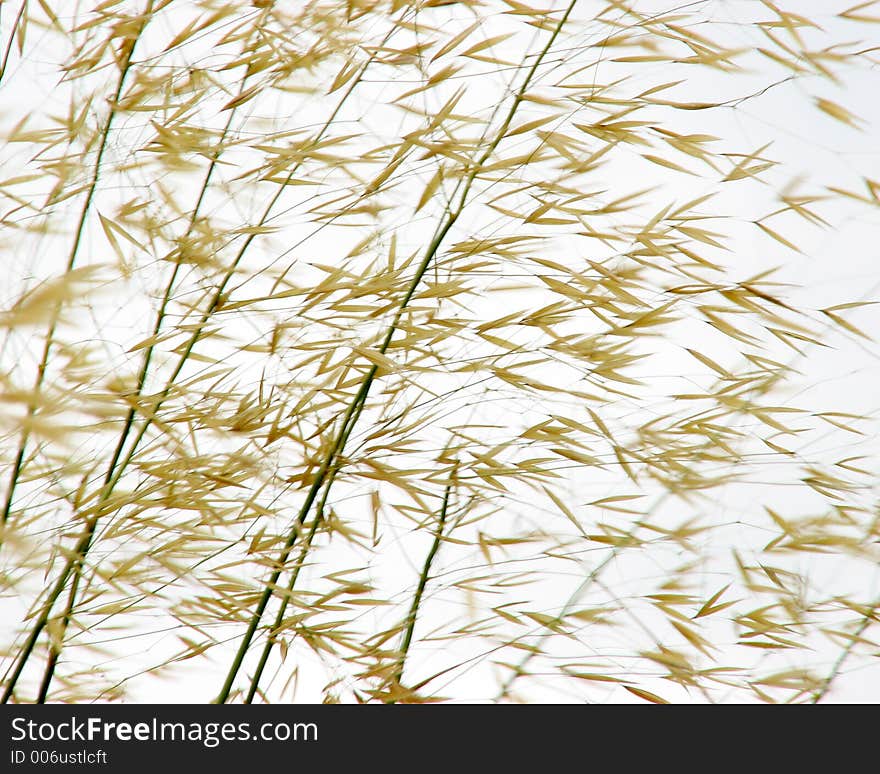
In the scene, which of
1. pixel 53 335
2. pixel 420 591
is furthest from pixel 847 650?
pixel 53 335

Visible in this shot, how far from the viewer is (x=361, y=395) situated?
1064mm

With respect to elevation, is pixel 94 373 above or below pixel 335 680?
above

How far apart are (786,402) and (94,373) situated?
87 cm

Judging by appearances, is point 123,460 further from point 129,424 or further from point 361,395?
point 361,395

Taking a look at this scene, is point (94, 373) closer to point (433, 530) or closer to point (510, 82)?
point (433, 530)

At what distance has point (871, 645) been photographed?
1249 mm

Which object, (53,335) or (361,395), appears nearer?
(361,395)

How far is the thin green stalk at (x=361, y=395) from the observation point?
3.44ft

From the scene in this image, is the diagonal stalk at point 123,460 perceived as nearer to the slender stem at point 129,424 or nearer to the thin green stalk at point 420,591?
the slender stem at point 129,424

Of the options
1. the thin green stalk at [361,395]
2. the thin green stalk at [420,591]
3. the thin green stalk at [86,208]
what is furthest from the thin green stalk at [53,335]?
the thin green stalk at [420,591]

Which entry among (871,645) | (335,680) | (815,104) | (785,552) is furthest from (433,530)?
(815,104)

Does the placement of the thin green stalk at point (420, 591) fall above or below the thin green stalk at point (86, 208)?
below

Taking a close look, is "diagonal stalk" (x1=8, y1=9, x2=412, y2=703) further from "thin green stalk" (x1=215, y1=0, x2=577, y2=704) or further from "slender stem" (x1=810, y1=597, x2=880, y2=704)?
"slender stem" (x1=810, y1=597, x2=880, y2=704)
